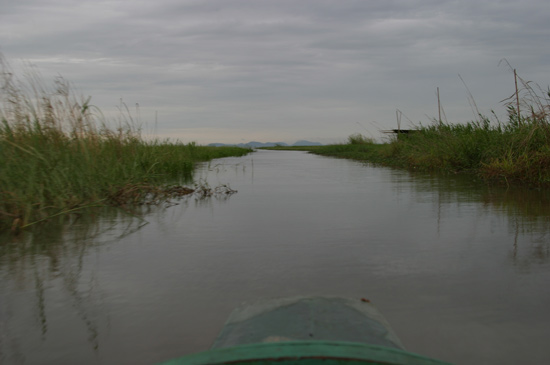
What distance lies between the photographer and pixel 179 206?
16.7ft

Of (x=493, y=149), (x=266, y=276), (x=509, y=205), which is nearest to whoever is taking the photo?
(x=266, y=276)

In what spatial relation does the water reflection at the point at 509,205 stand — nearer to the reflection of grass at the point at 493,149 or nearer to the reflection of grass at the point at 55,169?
the reflection of grass at the point at 493,149

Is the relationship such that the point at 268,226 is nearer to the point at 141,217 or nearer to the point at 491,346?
the point at 141,217

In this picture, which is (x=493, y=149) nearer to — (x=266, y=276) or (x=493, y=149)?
(x=493, y=149)

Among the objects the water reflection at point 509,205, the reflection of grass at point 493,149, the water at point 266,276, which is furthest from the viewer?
the reflection of grass at point 493,149

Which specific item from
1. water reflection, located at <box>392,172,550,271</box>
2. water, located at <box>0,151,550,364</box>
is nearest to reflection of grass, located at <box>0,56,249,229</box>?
water, located at <box>0,151,550,364</box>

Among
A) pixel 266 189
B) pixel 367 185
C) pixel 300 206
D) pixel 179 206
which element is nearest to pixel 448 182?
pixel 367 185

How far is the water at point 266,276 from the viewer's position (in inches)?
67.5

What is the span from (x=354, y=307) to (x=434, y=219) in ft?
8.53

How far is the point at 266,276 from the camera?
2439 millimetres

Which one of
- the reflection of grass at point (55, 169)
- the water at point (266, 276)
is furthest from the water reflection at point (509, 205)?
the reflection of grass at point (55, 169)

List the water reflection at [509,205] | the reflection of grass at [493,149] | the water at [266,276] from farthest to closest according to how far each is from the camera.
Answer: the reflection of grass at [493,149] < the water reflection at [509,205] < the water at [266,276]

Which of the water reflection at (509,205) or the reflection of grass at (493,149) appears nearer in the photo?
the water reflection at (509,205)

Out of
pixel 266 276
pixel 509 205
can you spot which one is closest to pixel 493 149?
pixel 509 205
